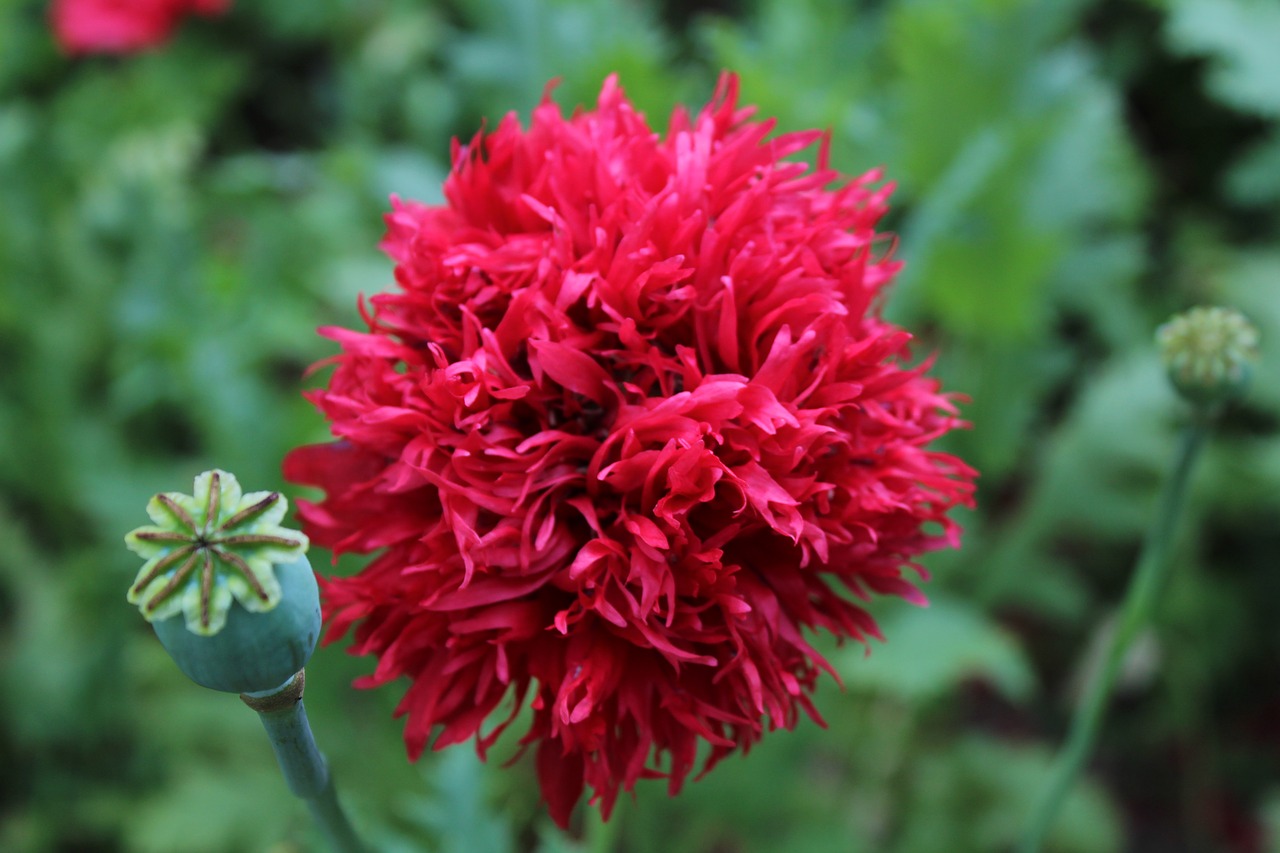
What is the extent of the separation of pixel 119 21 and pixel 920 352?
6.10 ft

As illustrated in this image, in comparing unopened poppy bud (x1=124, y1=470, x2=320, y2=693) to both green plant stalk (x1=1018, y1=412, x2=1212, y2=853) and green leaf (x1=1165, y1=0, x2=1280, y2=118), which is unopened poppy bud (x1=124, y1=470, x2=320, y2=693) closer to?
green plant stalk (x1=1018, y1=412, x2=1212, y2=853)

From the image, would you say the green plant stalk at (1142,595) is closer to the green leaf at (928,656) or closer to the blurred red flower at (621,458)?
the blurred red flower at (621,458)

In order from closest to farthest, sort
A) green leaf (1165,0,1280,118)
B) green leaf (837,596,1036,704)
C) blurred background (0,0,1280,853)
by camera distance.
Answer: green leaf (837,596,1036,704) → blurred background (0,0,1280,853) → green leaf (1165,0,1280,118)

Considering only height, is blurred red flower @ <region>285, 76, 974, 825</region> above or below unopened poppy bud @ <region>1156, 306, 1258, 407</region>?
below

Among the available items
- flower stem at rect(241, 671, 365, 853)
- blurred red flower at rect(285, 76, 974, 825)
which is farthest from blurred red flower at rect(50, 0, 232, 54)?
flower stem at rect(241, 671, 365, 853)

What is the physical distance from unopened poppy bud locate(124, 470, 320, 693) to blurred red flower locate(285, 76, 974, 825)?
0.40ft

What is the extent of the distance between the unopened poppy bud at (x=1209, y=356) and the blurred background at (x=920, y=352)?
0.70 meters

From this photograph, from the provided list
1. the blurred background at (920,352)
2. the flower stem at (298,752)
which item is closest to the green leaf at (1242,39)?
the blurred background at (920,352)

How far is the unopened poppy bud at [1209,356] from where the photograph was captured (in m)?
1.03

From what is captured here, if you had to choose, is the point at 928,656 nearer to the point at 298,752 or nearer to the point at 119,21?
the point at 298,752

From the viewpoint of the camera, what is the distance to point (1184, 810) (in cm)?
227

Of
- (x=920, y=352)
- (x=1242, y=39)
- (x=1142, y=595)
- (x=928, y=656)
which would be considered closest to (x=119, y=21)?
(x=920, y=352)

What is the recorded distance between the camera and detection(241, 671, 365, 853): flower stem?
696mm

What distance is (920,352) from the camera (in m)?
2.31
